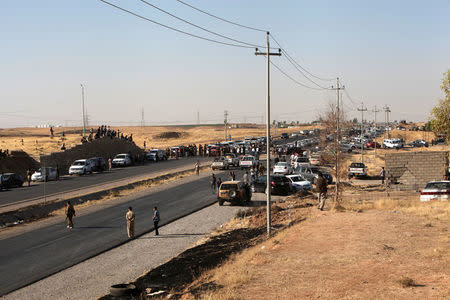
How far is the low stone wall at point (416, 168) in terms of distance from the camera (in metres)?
33.9

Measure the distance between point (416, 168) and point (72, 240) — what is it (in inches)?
1043

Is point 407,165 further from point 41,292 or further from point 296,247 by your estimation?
point 41,292

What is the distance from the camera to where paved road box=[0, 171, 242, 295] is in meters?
16.9

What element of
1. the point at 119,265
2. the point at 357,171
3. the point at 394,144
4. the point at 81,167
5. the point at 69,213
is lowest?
the point at 119,265

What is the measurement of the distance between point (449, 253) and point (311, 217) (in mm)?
8490

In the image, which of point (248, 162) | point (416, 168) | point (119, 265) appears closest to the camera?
point (119, 265)

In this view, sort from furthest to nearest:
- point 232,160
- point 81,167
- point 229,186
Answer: point 232,160
point 81,167
point 229,186

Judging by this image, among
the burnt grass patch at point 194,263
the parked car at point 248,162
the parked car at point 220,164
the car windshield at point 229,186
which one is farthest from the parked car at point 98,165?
the burnt grass patch at point 194,263

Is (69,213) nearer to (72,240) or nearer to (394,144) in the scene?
(72,240)

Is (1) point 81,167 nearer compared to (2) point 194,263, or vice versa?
(2) point 194,263

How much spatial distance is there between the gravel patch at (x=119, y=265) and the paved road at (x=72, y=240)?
71 centimetres

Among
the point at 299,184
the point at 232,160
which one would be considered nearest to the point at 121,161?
the point at 232,160

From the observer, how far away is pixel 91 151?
61938 mm

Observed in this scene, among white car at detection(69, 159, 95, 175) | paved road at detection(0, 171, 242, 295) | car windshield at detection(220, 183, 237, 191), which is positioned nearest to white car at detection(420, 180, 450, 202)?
car windshield at detection(220, 183, 237, 191)
